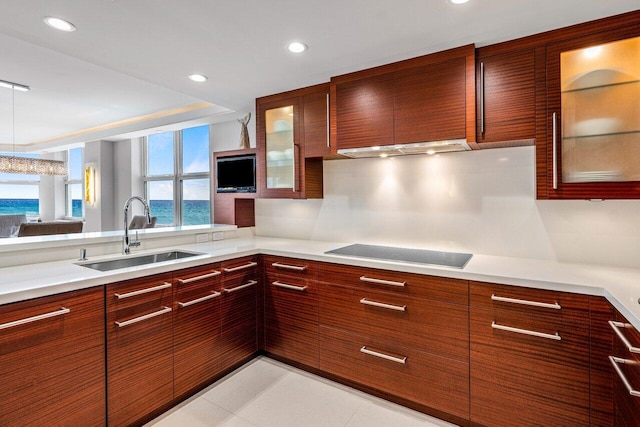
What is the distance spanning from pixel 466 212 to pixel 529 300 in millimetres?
867

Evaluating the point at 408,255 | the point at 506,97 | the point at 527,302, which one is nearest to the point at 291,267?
the point at 408,255

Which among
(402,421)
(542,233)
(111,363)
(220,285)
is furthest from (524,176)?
(111,363)

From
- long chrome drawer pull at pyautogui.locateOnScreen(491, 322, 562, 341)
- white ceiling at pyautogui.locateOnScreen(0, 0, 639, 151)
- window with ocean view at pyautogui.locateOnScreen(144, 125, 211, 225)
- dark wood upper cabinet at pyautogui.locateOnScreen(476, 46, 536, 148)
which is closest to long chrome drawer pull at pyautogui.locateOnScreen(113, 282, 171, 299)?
white ceiling at pyautogui.locateOnScreen(0, 0, 639, 151)

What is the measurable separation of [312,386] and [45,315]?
1.59 meters

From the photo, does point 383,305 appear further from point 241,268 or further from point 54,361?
point 54,361

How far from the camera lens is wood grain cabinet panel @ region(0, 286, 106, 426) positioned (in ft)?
4.40

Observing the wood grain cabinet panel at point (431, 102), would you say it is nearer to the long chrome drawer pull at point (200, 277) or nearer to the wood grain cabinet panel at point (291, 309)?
the wood grain cabinet panel at point (291, 309)

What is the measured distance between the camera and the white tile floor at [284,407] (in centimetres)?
186

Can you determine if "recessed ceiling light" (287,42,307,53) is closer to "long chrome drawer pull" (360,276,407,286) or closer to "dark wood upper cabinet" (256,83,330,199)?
"dark wood upper cabinet" (256,83,330,199)

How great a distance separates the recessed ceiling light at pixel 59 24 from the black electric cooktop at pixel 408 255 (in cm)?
202

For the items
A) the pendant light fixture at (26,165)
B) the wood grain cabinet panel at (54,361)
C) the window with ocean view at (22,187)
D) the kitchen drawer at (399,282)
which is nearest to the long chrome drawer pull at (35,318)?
the wood grain cabinet panel at (54,361)

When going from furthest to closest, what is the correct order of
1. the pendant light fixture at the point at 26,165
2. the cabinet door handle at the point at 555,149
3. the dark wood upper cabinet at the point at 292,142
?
the pendant light fixture at the point at 26,165
the dark wood upper cabinet at the point at 292,142
the cabinet door handle at the point at 555,149

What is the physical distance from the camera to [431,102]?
6.98ft

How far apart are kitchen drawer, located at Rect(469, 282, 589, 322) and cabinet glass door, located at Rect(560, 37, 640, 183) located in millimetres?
666
